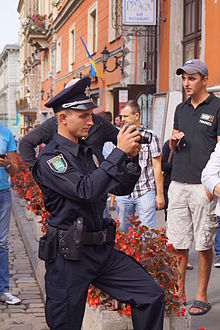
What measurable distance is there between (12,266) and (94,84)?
49.9 ft

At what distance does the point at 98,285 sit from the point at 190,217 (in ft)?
6.58

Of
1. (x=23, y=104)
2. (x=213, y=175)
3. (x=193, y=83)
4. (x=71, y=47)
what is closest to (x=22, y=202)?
(x=193, y=83)

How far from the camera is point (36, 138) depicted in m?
6.11

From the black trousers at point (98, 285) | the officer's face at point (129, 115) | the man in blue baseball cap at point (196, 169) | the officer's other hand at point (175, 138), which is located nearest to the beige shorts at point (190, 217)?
Answer: the man in blue baseball cap at point (196, 169)

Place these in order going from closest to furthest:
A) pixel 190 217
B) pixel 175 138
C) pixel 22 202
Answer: pixel 175 138, pixel 190 217, pixel 22 202

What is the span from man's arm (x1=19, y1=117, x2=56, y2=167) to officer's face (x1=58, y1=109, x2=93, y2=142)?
2.52 meters

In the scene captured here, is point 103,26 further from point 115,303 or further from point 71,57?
point 115,303

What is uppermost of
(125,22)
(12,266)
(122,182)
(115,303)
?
(125,22)

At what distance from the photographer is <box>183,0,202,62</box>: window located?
13.0 m

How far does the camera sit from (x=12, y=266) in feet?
25.0

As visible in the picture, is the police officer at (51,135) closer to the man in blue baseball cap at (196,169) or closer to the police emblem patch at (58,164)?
the man in blue baseball cap at (196,169)

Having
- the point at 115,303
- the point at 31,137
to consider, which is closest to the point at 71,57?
the point at 31,137

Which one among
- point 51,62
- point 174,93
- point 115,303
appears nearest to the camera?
point 115,303

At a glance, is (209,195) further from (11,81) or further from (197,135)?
(11,81)
